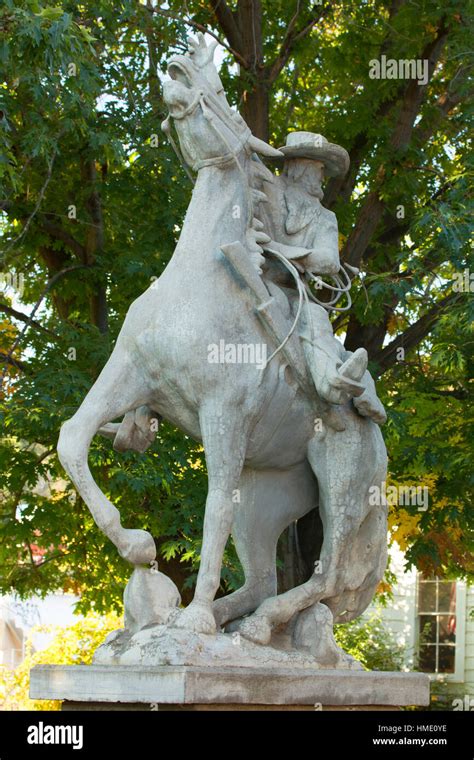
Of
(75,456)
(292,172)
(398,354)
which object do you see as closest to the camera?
(75,456)

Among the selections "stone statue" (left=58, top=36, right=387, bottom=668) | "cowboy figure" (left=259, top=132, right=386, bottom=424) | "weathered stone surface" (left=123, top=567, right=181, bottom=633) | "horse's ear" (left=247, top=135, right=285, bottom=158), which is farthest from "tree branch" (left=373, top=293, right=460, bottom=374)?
"weathered stone surface" (left=123, top=567, right=181, bottom=633)

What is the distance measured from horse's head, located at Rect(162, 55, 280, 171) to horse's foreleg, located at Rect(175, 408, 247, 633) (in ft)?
3.83

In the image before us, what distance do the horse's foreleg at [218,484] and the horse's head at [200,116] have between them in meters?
1.17

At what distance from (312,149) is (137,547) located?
6.85 feet

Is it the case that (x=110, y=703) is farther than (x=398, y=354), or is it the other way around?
(x=398, y=354)

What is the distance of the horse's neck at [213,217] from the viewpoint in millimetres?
5211

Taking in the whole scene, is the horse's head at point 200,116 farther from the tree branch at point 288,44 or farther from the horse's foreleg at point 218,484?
the tree branch at point 288,44

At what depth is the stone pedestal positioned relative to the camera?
174 inches

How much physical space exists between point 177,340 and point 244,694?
4.81 ft

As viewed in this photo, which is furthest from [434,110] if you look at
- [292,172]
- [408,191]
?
[292,172]

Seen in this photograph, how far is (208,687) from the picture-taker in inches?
175

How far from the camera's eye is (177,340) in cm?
502

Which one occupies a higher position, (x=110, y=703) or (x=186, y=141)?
(x=186, y=141)

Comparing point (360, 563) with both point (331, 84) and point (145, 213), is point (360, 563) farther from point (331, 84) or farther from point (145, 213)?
point (331, 84)
